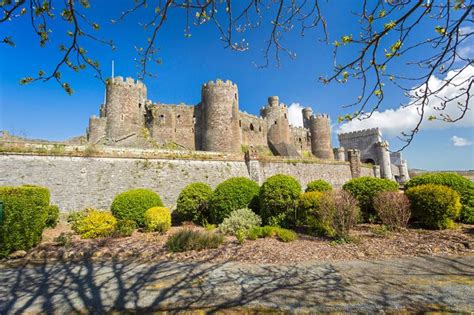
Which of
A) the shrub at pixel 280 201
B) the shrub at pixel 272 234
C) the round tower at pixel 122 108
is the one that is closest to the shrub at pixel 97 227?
the shrub at pixel 272 234

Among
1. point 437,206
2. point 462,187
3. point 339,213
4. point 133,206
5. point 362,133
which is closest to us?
point 339,213

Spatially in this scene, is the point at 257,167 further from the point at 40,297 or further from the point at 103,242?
the point at 40,297

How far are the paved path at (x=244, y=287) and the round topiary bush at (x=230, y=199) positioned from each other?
5539mm

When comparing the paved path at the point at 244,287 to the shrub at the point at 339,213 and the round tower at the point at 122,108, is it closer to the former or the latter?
the shrub at the point at 339,213

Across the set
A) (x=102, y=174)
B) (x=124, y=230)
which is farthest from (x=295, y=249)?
(x=102, y=174)

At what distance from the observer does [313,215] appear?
942 centimetres

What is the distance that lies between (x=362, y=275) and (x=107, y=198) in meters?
14.7

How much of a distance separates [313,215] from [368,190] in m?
3.13

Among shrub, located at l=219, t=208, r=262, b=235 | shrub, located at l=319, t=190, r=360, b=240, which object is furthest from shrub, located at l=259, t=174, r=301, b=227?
shrub, located at l=319, t=190, r=360, b=240

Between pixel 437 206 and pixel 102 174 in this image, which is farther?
pixel 102 174

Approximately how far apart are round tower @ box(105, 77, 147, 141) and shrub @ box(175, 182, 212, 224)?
14.1m

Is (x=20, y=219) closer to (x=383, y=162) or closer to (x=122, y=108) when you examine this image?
(x=122, y=108)

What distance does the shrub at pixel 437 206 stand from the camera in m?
8.66

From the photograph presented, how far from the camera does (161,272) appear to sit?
18.9 feet
